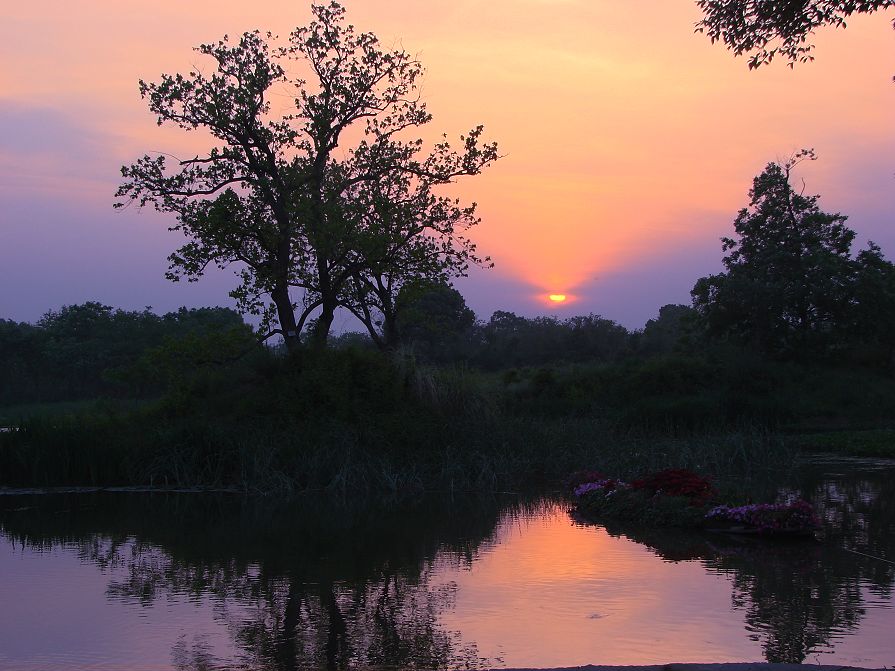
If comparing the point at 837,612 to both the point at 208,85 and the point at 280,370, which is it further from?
the point at 208,85

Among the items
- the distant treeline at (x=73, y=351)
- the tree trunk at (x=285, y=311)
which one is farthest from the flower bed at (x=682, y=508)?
the distant treeline at (x=73, y=351)

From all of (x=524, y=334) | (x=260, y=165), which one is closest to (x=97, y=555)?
(x=260, y=165)

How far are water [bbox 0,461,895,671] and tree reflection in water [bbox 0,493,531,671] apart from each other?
4 centimetres

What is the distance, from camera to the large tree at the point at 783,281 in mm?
42156

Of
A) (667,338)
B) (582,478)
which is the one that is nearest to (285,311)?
(582,478)

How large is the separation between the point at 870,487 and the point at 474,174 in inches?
576

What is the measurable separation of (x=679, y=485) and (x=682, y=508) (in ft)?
2.86

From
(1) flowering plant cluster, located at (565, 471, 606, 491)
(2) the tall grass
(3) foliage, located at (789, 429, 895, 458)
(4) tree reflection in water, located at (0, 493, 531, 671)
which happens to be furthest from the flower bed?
(3) foliage, located at (789, 429, 895, 458)

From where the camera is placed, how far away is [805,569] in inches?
432

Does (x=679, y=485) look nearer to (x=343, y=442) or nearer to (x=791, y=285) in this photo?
(x=343, y=442)

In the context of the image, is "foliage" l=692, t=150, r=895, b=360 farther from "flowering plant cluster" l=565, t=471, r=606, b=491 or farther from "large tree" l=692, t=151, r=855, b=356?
"flowering plant cluster" l=565, t=471, r=606, b=491

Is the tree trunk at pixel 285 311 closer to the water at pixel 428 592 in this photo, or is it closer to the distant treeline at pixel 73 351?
the water at pixel 428 592

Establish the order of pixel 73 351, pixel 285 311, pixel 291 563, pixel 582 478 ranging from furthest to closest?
pixel 73 351 < pixel 285 311 < pixel 582 478 < pixel 291 563

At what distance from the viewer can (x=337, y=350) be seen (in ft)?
77.8
